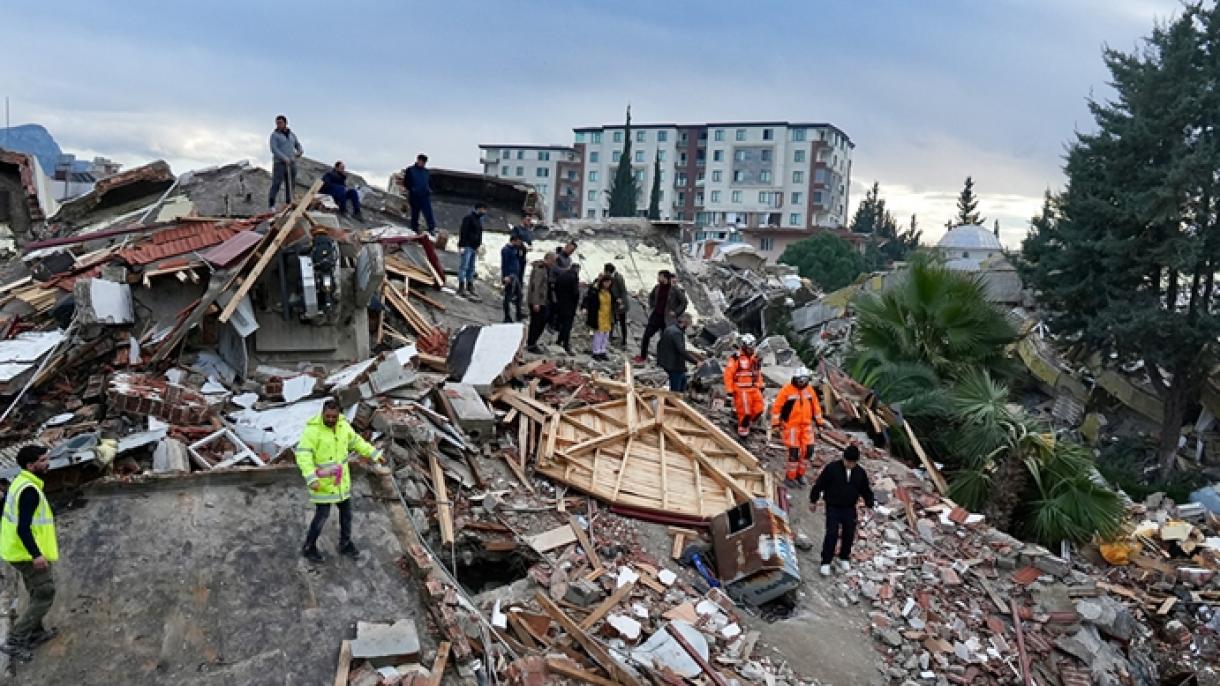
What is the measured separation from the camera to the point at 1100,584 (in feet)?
33.0

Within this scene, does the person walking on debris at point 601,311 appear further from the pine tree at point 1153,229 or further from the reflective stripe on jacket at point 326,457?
the pine tree at point 1153,229

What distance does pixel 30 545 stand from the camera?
526 centimetres

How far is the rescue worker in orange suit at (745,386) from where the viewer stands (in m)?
11.3

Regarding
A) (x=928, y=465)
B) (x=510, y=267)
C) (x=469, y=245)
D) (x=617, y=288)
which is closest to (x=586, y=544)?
(x=617, y=288)

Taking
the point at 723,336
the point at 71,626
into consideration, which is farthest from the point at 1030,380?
the point at 71,626

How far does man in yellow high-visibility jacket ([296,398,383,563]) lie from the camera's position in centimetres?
631

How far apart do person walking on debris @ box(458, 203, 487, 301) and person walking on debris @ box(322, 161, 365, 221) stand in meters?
3.38

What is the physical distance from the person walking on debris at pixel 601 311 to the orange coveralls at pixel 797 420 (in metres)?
3.83

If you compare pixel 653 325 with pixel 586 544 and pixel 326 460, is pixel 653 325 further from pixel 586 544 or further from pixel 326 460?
pixel 326 460

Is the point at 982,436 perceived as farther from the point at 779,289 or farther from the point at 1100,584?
the point at 779,289

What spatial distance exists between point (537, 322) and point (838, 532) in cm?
586

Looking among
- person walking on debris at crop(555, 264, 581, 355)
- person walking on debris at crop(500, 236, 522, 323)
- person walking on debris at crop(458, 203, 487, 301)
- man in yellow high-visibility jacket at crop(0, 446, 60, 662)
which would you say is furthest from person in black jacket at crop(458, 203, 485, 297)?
man in yellow high-visibility jacket at crop(0, 446, 60, 662)

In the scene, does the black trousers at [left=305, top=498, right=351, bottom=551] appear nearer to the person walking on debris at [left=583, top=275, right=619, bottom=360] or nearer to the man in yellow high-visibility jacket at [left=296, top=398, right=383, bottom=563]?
the man in yellow high-visibility jacket at [left=296, top=398, right=383, bottom=563]

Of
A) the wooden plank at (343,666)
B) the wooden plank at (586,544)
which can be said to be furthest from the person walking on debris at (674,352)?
the wooden plank at (343,666)
